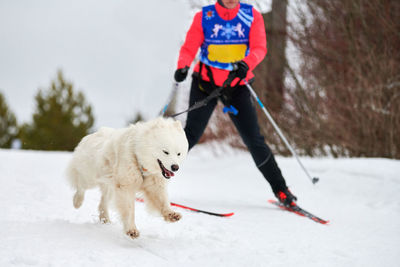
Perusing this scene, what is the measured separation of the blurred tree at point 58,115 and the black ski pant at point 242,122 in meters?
23.0

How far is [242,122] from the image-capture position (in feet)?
11.7

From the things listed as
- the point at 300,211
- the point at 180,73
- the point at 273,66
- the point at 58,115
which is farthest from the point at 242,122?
the point at 58,115

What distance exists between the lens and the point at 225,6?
11.0ft

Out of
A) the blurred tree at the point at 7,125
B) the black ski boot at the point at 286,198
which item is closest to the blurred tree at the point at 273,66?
the black ski boot at the point at 286,198

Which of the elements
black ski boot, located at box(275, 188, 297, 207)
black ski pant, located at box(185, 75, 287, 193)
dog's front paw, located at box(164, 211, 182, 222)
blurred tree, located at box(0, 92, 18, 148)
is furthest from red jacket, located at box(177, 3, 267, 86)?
blurred tree, located at box(0, 92, 18, 148)

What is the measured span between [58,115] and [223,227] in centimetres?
2739

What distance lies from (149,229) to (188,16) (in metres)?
5.47

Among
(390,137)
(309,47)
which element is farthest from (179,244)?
(309,47)

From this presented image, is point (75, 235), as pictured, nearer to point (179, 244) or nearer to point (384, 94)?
point (179, 244)

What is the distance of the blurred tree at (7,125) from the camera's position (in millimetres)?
32075

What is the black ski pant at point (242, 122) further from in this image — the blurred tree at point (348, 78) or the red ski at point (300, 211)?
the blurred tree at point (348, 78)

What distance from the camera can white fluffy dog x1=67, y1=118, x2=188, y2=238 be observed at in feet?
7.84

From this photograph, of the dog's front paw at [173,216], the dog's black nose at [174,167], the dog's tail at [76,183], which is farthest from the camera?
the dog's tail at [76,183]

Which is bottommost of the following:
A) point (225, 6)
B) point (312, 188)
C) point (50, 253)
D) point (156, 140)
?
point (312, 188)
